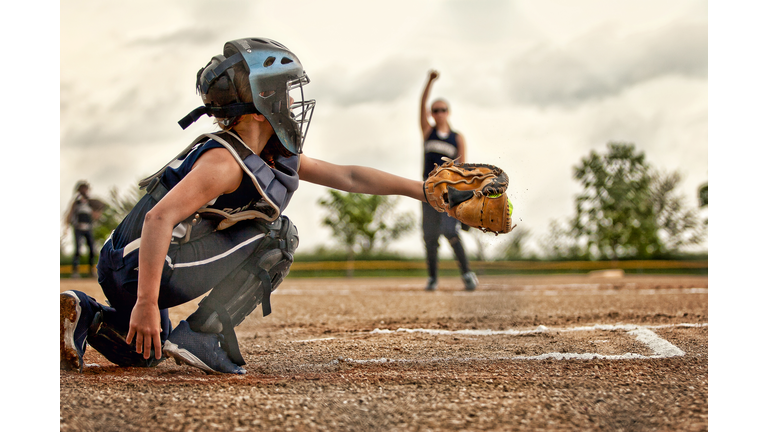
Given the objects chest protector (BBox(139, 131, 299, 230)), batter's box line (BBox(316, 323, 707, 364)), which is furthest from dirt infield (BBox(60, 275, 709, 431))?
chest protector (BBox(139, 131, 299, 230))

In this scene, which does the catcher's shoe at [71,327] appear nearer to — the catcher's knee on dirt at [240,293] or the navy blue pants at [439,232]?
the catcher's knee on dirt at [240,293]

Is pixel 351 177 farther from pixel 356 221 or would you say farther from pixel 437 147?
pixel 356 221

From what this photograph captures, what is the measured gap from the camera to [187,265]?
1814 millimetres

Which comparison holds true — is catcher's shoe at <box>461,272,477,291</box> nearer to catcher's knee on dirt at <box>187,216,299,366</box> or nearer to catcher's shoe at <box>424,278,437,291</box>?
catcher's shoe at <box>424,278,437,291</box>

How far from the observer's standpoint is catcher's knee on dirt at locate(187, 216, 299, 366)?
1.93 meters

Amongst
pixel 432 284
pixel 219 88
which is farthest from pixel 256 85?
pixel 432 284

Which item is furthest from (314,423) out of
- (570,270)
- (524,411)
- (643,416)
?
(570,270)

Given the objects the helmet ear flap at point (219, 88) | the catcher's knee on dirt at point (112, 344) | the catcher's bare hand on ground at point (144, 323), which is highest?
the helmet ear flap at point (219, 88)

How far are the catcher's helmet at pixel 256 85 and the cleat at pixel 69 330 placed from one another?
2.09ft

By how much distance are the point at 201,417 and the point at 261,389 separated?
28 cm

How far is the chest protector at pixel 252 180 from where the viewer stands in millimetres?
1753

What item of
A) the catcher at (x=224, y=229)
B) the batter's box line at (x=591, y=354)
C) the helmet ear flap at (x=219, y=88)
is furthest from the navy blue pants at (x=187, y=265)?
the batter's box line at (x=591, y=354)

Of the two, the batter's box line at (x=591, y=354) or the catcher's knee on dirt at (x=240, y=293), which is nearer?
the catcher's knee on dirt at (x=240, y=293)

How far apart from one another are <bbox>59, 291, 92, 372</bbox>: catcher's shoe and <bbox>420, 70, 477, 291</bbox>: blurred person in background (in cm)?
377
